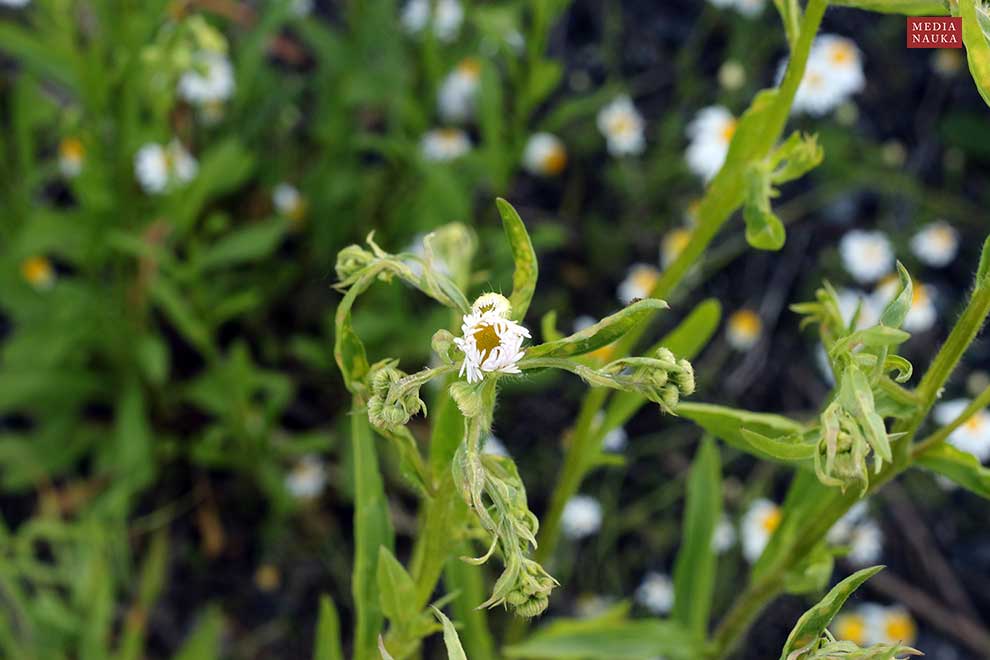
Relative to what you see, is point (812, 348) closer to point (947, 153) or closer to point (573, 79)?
point (947, 153)

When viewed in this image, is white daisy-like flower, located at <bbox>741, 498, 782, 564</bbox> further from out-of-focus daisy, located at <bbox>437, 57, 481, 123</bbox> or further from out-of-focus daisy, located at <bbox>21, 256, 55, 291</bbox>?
A: out-of-focus daisy, located at <bbox>21, 256, 55, 291</bbox>

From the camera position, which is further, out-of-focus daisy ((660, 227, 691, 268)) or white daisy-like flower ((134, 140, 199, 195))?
out-of-focus daisy ((660, 227, 691, 268))

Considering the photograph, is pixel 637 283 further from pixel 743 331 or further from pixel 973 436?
pixel 973 436

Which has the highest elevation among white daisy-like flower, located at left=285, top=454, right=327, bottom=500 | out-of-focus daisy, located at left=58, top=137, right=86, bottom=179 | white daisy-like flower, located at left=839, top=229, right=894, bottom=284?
out-of-focus daisy, located at left=58, top=137, right=86, bottom=179

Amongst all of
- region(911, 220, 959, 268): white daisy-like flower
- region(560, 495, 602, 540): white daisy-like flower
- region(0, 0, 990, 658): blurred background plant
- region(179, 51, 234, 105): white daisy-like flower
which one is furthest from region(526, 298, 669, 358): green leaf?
region(911, 220, 959, 268): white daisy-like flower

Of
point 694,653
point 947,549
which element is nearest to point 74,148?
point 694,653

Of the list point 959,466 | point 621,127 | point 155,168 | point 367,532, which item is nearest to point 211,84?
point 155,168
